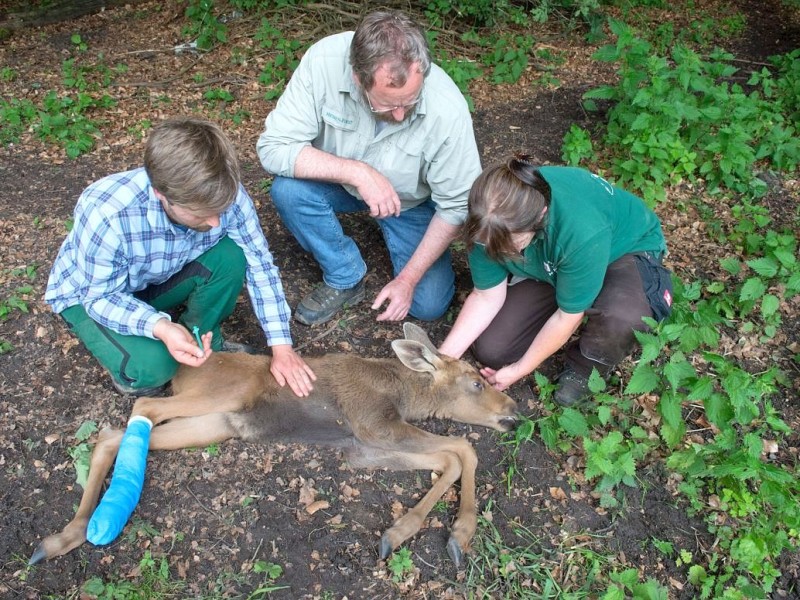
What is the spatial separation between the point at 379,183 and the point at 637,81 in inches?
129

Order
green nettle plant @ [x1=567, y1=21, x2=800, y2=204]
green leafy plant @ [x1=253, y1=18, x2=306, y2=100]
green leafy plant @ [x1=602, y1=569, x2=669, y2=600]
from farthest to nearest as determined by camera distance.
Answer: green leafy plant @ [x1=253, y1=18, x2=306, y2=100], green nettle plant @ [x1=567, y1=21, x2=800, y2=204], green leafy plant @ [x1=602, y1=569, x2=669, y2=600]

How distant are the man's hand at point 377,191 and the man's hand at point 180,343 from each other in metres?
1.42

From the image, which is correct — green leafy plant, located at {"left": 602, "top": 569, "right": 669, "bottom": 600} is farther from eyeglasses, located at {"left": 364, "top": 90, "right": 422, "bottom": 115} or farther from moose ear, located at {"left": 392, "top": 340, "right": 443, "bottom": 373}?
eyeglasses, located at {"left": 364, "top": 90, "right": 422, "bottom": 115}

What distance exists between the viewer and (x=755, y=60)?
8.68m

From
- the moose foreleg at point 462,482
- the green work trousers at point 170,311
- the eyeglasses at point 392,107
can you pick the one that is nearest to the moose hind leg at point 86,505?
the green work trousers at point 170,311

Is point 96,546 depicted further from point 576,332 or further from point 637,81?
point 637,81

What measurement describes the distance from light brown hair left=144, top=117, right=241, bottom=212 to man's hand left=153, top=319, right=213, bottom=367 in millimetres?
745

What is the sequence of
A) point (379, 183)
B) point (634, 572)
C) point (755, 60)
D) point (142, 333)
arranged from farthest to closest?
point (755, 60), point (379, 183), point (142, 333), point (634, 572)

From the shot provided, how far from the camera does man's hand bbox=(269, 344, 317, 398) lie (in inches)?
164

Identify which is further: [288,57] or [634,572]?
[288,57]

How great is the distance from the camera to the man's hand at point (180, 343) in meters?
3.67


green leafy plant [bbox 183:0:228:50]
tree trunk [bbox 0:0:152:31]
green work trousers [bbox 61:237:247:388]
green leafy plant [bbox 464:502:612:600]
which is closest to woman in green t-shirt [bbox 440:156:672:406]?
green leafy plant [bbox 464:502:612:600]

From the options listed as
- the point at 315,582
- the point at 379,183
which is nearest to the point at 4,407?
the point at 315,582

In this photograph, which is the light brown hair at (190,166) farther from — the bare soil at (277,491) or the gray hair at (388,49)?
the bare soil at (277,491)
